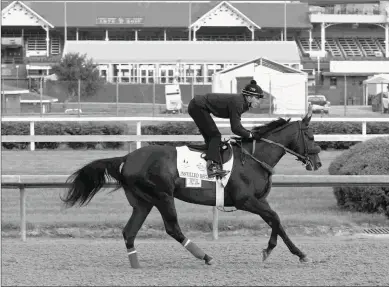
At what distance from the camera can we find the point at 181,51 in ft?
171

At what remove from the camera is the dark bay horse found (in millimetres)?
7742

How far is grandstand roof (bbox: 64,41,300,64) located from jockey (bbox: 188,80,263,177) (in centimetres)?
4118

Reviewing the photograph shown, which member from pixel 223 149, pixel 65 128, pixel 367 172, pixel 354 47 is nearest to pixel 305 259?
pixel 223 149

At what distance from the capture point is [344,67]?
134 feet

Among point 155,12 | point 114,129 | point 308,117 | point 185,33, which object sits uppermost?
point 155,12

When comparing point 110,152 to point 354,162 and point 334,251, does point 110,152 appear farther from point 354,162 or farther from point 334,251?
point 334,251

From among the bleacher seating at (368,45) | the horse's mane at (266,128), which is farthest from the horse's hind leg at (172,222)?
the bleacher seating at (368,45)

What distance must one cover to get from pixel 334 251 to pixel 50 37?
5815 cm

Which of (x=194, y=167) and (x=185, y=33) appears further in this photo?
(x=185, y=33)

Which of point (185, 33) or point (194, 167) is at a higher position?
point (185, 33)

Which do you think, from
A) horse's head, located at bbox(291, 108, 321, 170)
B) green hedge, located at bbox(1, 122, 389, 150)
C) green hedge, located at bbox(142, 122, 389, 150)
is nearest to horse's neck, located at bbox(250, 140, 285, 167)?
horse's head, located at bbox(291, 108, 321, 170)

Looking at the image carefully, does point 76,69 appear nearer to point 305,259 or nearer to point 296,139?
point 296,139

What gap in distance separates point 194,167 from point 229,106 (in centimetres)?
62

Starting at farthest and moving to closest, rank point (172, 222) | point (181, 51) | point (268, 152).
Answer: point (181, 51) → point (268, 152) → point (172, 222)
